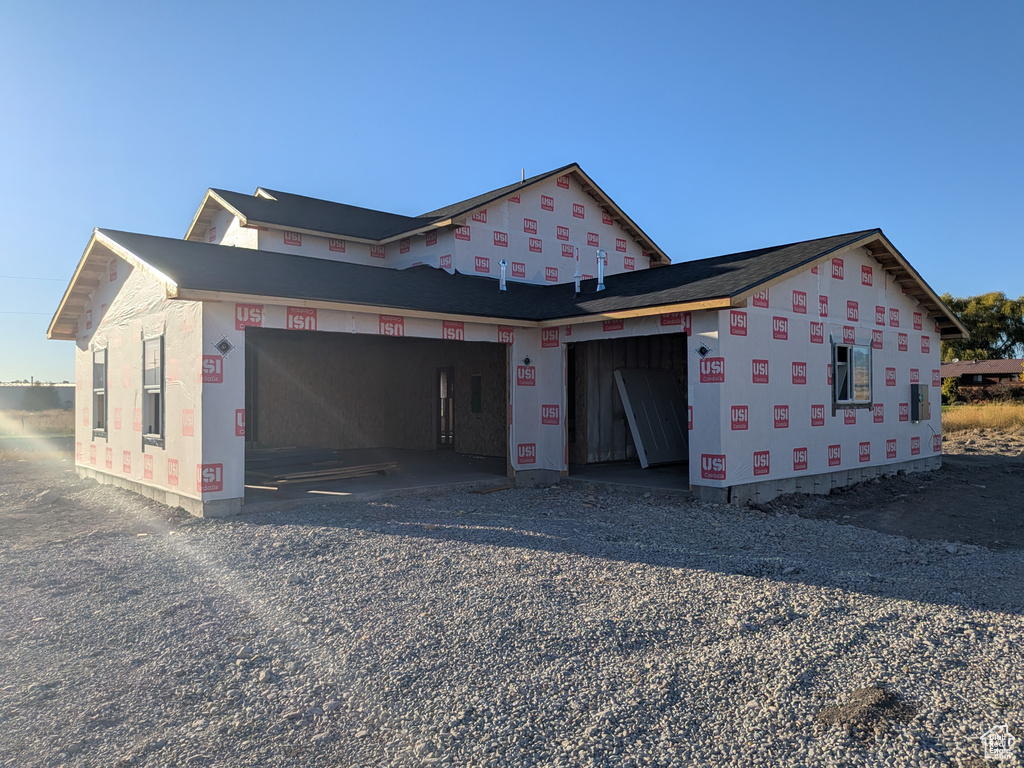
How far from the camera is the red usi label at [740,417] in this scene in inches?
401

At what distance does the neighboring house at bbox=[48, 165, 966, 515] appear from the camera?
969 centimetres

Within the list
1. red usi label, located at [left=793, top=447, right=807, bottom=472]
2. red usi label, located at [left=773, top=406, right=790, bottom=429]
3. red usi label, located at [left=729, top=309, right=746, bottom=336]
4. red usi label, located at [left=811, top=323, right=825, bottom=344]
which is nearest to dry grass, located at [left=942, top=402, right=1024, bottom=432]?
red usi label, located at [left=811, top=323, right=825, bottom=344]

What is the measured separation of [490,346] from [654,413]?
4.03 metres

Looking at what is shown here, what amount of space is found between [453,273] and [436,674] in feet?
42.5

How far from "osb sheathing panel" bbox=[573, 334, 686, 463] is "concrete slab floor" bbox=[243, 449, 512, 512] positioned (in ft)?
6.74

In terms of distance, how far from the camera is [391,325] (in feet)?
34.5

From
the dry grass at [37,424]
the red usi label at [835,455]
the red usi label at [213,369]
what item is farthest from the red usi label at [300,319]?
the dry grass at [37,424]

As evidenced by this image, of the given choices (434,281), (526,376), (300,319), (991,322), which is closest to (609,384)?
(526,376)

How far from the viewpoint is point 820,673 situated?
4160 millimetres

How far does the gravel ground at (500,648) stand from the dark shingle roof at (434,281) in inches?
134

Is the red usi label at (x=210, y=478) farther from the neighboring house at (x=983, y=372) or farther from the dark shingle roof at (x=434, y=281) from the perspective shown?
the neighboring house at (x=983, y=372)

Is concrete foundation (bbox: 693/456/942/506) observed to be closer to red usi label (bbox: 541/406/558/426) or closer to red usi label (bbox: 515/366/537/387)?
red usi label (bbox: 541/406/558/426)

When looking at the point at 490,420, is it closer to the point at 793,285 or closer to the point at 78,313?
the point at 793,285

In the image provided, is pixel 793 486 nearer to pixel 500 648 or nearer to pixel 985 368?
pixel 500 648
